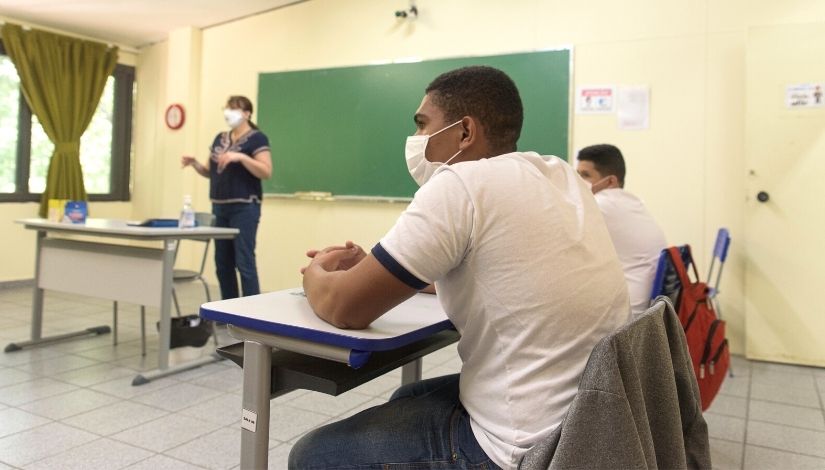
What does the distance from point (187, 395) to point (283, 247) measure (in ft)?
8.78

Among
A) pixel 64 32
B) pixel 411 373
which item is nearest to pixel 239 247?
pixel 411 373

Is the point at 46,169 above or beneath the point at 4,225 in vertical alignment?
above

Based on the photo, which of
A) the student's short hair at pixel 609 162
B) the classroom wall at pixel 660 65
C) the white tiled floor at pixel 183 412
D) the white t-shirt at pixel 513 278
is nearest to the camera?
the white t-shirt at pixel 513 278

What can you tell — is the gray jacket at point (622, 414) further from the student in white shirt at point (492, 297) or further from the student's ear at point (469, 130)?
the student's ear at point (469, 130)

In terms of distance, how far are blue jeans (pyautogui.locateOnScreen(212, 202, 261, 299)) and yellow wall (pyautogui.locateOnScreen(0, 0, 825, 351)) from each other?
1.22 meters

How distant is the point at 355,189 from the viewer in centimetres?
477

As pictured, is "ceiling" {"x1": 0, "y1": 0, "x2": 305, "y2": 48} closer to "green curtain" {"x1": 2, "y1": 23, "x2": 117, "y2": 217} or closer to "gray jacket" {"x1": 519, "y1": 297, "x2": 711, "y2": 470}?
"green curtain" {"x1": 2, "y1": 23, "x2": 117, "y2": 217}

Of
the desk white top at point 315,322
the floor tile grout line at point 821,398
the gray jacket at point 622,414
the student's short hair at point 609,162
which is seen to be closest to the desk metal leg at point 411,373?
the desk white top at point 315,322

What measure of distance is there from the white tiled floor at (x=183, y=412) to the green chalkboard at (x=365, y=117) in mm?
1679

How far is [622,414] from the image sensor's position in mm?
787

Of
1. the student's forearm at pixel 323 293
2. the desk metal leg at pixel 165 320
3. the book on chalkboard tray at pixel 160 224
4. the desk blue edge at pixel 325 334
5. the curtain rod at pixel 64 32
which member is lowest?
the desk metal leg at pixel 165 320

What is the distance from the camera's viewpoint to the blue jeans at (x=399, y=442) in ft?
3.17

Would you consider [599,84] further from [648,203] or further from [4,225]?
[4,225]

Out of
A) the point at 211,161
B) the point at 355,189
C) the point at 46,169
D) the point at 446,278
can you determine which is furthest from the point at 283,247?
the point at 446,278
